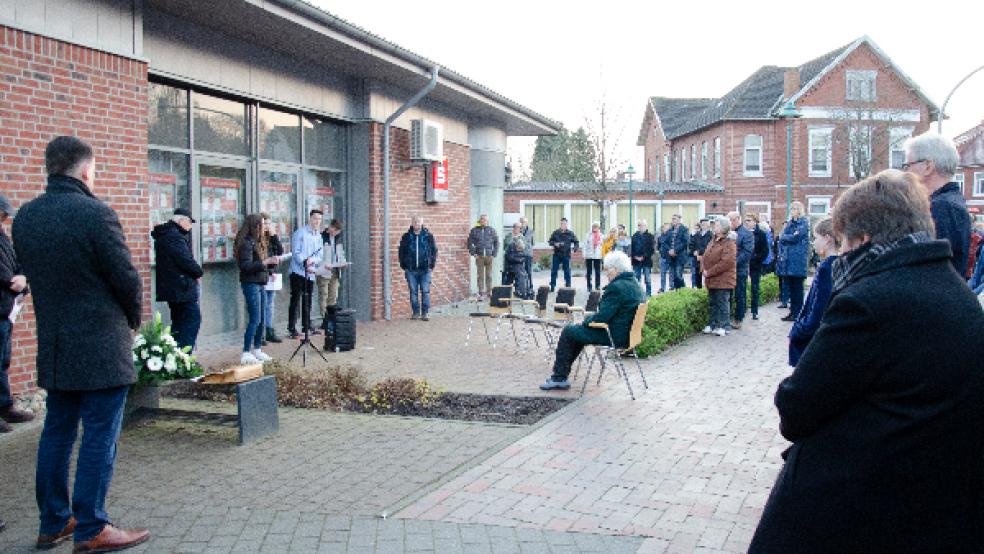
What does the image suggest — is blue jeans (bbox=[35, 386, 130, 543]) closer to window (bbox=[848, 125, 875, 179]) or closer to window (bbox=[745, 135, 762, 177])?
window (bbox=[848, 125, 875, 179])

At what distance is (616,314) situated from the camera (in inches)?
352

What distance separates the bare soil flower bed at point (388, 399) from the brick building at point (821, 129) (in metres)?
36.2

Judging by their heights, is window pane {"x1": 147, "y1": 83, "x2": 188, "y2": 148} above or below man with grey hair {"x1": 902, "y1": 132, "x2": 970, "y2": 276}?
above

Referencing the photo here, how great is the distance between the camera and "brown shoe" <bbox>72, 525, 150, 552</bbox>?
453cm

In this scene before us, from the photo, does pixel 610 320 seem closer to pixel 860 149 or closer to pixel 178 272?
pixel 178 272

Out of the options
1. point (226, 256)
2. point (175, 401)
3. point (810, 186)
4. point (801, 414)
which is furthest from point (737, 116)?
point (801, 414)

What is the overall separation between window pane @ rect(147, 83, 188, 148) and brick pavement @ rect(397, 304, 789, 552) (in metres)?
5.85

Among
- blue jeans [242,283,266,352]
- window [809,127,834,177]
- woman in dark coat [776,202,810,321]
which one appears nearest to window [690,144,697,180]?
window [809,127,834,177]

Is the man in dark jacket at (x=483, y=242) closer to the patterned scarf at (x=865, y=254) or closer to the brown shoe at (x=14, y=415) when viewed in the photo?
the brown shoe at (x=14, y=415)

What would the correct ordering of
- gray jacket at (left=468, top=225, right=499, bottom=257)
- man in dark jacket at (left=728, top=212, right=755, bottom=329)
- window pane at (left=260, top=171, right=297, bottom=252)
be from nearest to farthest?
window pane at (left=260, top=171, right=297, bottom=252), man in dark jacket at (left=728, top=212, right=755, bottom=329), gray jacket at (left=468, top=225, right=499, bottom=257)

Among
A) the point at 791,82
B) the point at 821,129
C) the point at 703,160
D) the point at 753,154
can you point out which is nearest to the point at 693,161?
the point at 703,160

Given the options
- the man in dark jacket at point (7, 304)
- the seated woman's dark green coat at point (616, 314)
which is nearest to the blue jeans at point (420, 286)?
the seated woman's dark green coat at point (616, 314)

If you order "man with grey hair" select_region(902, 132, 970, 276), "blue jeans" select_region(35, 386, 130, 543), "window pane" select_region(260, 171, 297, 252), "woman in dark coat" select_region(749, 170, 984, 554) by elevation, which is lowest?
"blue jeans" select_region(35, 386, 130, 543)

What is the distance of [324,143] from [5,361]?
312 inches
